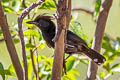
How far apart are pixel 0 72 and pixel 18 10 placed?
67cm

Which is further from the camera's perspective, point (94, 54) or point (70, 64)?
point (70, 64)

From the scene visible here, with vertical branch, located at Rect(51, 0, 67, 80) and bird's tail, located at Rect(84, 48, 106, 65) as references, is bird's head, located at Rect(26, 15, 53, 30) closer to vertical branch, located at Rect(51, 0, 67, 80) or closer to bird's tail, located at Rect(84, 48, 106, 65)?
bird's tail, located at Rect(84, 48, 106, 65)

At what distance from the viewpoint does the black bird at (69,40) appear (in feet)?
6.61

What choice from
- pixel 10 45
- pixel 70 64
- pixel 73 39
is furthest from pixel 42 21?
pixel 70 64

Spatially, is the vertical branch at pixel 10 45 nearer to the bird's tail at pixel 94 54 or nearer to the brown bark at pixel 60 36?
the brown bark at pixel 60 36

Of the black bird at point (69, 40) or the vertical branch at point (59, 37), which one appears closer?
the vertical branch at point (59, 37)

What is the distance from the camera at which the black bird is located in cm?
202

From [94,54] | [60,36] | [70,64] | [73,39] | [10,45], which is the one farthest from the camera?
[70,64]

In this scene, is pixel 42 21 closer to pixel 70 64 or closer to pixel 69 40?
pixel 69 40

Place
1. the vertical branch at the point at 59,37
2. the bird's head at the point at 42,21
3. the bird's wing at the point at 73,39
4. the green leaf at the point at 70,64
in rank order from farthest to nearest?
1. the green leaf at the point at 70,64
2. the bird's head at the point at 42,21
3. the bird's wing at the point at 73,39
4. the vertical branch at the point at 59,37

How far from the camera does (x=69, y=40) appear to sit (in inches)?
79.0

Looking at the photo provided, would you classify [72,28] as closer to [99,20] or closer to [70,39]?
[70,39]

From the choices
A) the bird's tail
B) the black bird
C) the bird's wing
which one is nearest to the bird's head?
the black bird

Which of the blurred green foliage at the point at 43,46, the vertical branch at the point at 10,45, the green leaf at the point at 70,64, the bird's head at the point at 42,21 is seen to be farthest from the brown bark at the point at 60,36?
the green leaf at the point at 70,64
